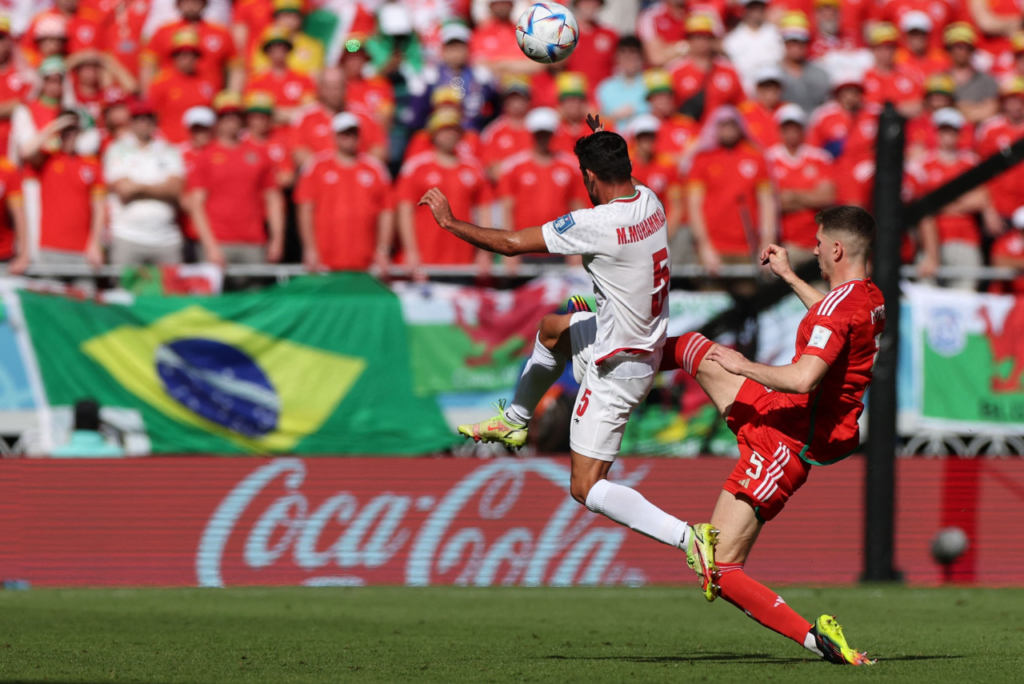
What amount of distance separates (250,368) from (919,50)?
9659 millimetres

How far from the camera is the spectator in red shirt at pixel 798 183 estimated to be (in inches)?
573

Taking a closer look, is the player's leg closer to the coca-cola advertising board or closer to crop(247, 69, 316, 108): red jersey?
the coca-cola advertising board

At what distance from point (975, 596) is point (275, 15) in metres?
9.83

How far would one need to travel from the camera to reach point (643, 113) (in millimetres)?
15625

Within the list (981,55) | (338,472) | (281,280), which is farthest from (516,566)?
(981,55)

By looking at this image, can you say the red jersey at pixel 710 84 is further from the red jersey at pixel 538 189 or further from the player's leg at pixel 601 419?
the player's leg at pixel 601 419

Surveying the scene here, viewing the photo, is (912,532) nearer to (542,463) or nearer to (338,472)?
(542,463)

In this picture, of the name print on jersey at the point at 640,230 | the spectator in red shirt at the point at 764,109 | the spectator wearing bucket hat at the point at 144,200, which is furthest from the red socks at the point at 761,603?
the spectator in red shirt at the point at 764,109

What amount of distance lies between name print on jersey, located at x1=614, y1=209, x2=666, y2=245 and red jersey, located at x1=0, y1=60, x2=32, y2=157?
9.05 meters

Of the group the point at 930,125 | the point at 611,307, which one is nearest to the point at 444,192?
the point at 930,125

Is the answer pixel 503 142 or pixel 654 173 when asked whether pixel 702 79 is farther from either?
pixel 503 142

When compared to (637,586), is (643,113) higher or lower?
higher

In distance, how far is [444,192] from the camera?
45.2 ft

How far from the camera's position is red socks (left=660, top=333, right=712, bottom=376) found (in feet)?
25.1
